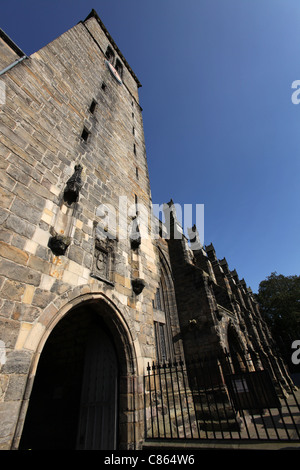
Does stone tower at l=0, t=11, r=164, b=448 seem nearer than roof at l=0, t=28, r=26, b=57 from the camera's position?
Yes

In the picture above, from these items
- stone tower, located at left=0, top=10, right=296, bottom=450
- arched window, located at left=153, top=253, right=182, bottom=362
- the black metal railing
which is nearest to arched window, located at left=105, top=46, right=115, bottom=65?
stone tower, located at left=0, top=10, right=296, bottom=450

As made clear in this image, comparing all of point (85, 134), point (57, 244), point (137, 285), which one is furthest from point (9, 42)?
point (137, 285)

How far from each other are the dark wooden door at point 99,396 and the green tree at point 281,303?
96.6 feet

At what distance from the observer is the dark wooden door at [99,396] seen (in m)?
4.32

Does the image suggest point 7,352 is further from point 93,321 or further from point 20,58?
point 20,58

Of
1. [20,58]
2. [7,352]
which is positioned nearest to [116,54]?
[20,58]

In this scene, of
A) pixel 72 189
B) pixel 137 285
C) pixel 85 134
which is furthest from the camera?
pixel 85 134

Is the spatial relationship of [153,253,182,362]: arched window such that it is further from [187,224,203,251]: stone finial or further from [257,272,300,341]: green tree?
[257,272,300,341]: green tree

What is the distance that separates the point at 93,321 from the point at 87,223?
2.57 metres

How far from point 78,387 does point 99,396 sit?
1481 mm

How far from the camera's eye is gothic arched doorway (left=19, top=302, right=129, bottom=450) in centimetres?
452

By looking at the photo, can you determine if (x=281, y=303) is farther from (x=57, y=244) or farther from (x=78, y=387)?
(x=57, y=244)

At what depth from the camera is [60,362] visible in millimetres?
6508

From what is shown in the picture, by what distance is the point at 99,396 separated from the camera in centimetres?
473
